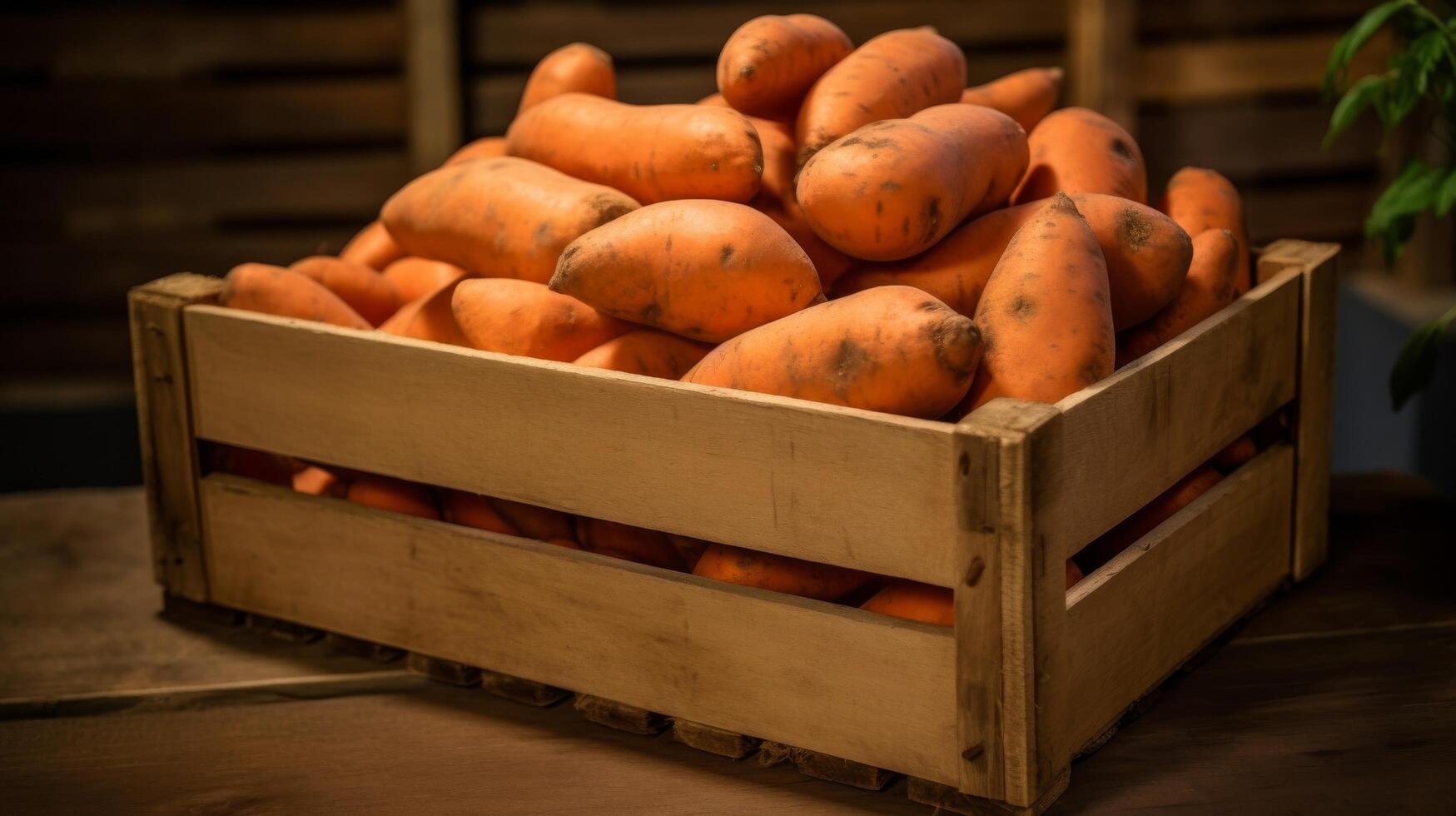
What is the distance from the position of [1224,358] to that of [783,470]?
1.43 ft

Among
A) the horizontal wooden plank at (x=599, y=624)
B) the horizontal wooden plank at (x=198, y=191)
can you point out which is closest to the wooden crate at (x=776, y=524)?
the horizontal wooden plank at (x=599, y=624)

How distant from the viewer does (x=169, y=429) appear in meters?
1.48

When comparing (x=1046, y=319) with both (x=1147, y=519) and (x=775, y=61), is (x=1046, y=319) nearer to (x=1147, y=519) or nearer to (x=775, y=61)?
(x=1147, y=519)

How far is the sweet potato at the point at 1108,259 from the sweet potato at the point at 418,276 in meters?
0.52

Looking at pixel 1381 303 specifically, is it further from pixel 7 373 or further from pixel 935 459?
pixel 7 373

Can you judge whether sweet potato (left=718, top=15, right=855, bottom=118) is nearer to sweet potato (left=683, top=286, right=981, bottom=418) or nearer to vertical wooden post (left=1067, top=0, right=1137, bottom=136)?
sweet potato (left=683, top=286, right=981, bottom=418)

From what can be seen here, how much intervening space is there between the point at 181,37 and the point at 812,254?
193 cm

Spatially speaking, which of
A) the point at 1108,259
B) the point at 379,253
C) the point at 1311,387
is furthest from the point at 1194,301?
the point at 379,253

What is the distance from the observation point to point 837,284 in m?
1.33

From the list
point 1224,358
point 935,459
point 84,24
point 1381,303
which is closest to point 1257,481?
point 1224,358

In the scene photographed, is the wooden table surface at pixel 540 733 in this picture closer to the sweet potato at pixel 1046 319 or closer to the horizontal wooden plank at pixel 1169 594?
the horizontal wooden plank at pixel 1169 594

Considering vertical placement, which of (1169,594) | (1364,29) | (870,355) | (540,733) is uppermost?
(1364,29)

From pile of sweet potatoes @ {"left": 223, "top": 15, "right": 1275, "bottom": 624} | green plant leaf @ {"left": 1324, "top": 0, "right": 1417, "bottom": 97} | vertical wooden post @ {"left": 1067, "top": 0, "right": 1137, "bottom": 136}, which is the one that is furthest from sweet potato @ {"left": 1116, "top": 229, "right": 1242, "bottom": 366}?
vertical wooden post @ {"left": 1067, "top": 0, "right": 1137, "bottom": 136}

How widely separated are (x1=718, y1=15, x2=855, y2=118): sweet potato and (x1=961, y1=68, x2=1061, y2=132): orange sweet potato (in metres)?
0.16
